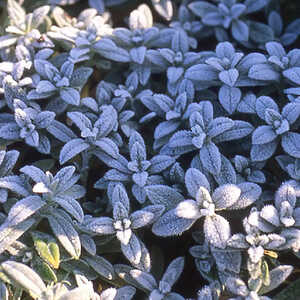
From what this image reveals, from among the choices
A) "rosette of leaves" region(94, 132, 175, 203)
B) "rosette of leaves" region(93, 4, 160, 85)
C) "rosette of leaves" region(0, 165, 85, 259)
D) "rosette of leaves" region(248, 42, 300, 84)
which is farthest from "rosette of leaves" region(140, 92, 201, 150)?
"rosette of leaves" region(0, 165, 85, 259)

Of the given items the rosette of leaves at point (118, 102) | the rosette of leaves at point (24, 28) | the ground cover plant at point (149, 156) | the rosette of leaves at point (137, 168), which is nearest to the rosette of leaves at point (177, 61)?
the ground cover plant at point (149, 156)

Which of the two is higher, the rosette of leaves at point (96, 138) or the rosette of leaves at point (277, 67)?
the rosette of leaves at point (277, 67)

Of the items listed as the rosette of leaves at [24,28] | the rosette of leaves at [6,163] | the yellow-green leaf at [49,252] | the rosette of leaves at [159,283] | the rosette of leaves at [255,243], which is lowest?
the rosette of leaves at [159,283]

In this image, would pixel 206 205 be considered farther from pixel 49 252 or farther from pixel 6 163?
pixel 6 163

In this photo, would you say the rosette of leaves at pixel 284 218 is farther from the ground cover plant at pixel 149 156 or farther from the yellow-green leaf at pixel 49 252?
the yellow-green leaf at pixel 49 252

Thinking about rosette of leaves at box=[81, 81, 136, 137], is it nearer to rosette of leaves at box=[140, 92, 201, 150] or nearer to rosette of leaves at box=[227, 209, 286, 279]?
rosette of leaves at box=[140, 92, 201, 150]

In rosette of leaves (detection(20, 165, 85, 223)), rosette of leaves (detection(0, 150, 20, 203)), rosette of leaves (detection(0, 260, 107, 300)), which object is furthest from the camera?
rosette of leaves (detection(0, 150, 20, 203))

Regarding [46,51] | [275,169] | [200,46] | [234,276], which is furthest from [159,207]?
[200,46]
